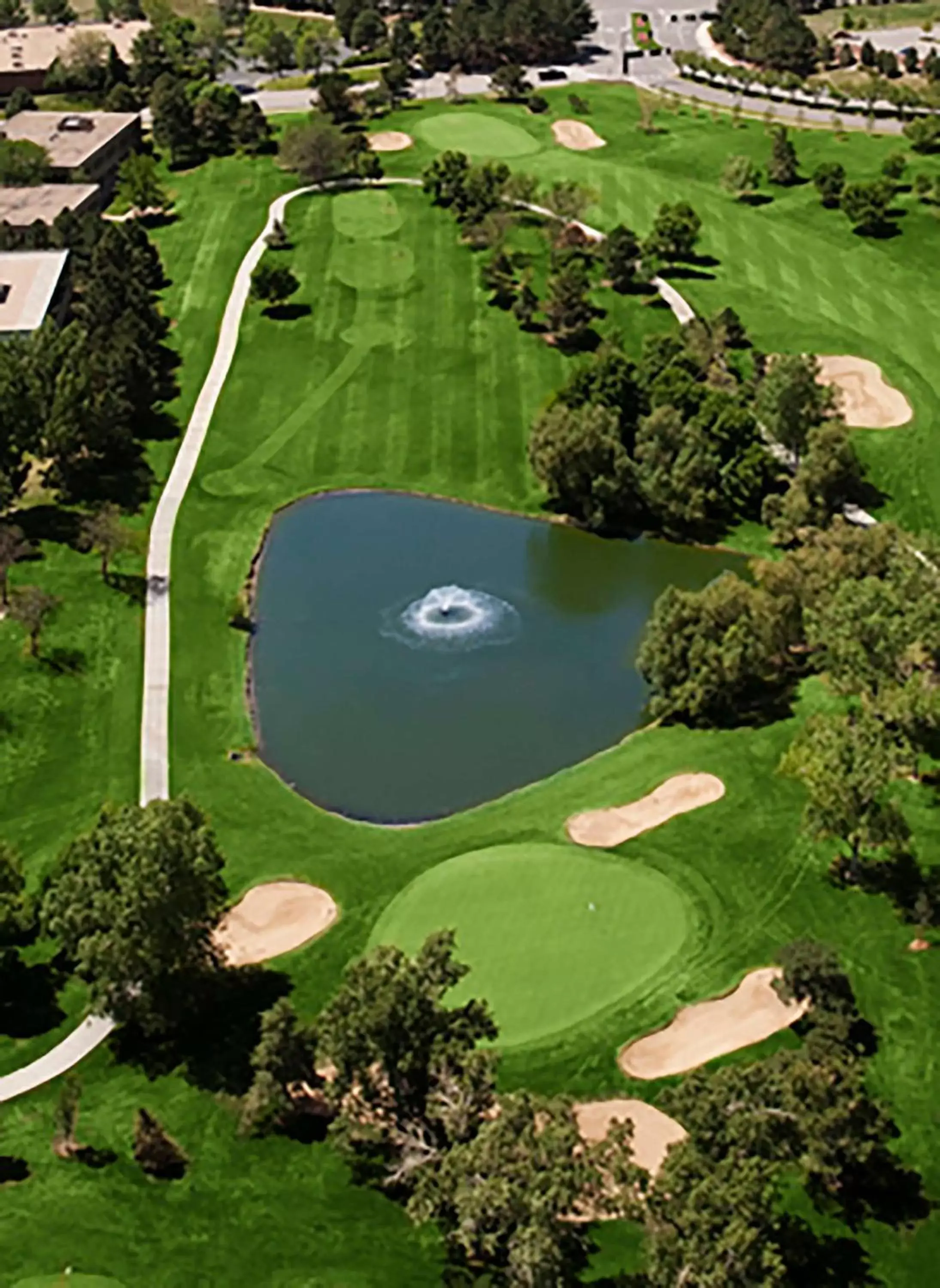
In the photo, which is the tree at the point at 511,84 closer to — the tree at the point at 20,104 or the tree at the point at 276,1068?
the tree at the point at 20,104

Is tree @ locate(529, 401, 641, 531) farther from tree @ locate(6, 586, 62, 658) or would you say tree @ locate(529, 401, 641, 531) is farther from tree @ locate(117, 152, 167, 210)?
tree @ locate(117, 152, 167, 210)

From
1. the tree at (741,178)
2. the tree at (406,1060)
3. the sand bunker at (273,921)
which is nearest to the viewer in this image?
the tree at (406,1060)

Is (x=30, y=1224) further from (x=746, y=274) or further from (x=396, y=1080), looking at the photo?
(x=746, y=274)

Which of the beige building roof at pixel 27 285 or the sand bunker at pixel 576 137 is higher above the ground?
the sand bunker at pixel 576 137

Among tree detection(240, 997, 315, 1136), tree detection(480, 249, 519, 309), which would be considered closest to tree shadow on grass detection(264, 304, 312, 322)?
tree detection(480, 249, 519, 309)

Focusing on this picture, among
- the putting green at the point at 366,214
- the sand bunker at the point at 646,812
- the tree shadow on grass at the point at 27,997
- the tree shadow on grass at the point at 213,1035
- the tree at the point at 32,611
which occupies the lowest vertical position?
the tree shadow on grass at the point at 27,997

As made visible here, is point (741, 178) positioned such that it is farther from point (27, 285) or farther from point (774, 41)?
point (27, 285)

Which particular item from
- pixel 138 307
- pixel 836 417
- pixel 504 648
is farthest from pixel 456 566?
pixel 138 307

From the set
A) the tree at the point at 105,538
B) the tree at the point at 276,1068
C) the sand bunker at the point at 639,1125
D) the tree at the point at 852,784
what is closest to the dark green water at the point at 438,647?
the tree at the point at 105,538
